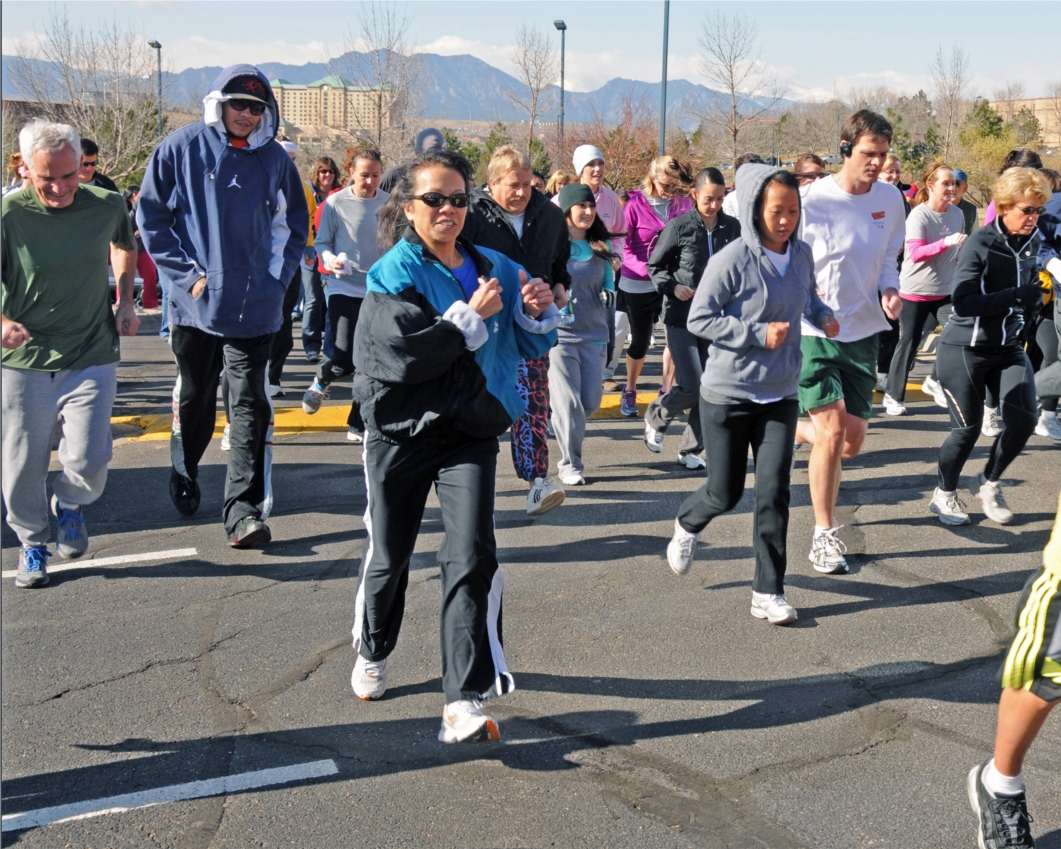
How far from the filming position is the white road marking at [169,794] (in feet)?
10.6

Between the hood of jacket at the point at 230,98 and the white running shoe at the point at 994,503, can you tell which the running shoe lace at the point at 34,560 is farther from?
the white running shoe at the point at 994,503

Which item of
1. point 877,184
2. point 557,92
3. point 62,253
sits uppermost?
point 557,92

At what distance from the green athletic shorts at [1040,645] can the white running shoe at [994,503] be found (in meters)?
3.58

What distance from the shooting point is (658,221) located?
905 centimetres

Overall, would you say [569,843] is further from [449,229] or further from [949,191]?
[949,191]

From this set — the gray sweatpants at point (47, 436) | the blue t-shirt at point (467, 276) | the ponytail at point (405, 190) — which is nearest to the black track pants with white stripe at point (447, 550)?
the blue t-shirt at point (467, 276)

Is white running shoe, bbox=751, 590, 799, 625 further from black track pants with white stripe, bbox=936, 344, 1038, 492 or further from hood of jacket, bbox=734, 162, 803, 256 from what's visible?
black track pants with white stripe, bbox=936, 344, 1038, 492

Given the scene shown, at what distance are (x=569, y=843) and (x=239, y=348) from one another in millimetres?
3614

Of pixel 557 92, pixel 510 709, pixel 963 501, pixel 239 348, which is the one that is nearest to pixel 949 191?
pixel 963 501

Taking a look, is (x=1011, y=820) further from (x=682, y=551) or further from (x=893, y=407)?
(x=893, y=407)

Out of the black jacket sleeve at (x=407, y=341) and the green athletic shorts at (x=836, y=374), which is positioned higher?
the black jacket sleeve at (x=407, y=341)

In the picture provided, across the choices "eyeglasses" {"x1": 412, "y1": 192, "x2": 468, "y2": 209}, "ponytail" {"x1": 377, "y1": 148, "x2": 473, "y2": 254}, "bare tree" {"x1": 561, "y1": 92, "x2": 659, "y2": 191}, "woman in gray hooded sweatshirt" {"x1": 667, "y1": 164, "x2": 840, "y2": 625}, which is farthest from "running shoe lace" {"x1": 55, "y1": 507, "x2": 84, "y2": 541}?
"bare tree" {"x1": 561, "y1": 92, "x2": 659, "y2": 191}

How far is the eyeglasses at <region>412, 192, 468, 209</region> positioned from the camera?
3.70 meters

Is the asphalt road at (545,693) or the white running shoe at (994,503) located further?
the white running shoe at (994,503)
